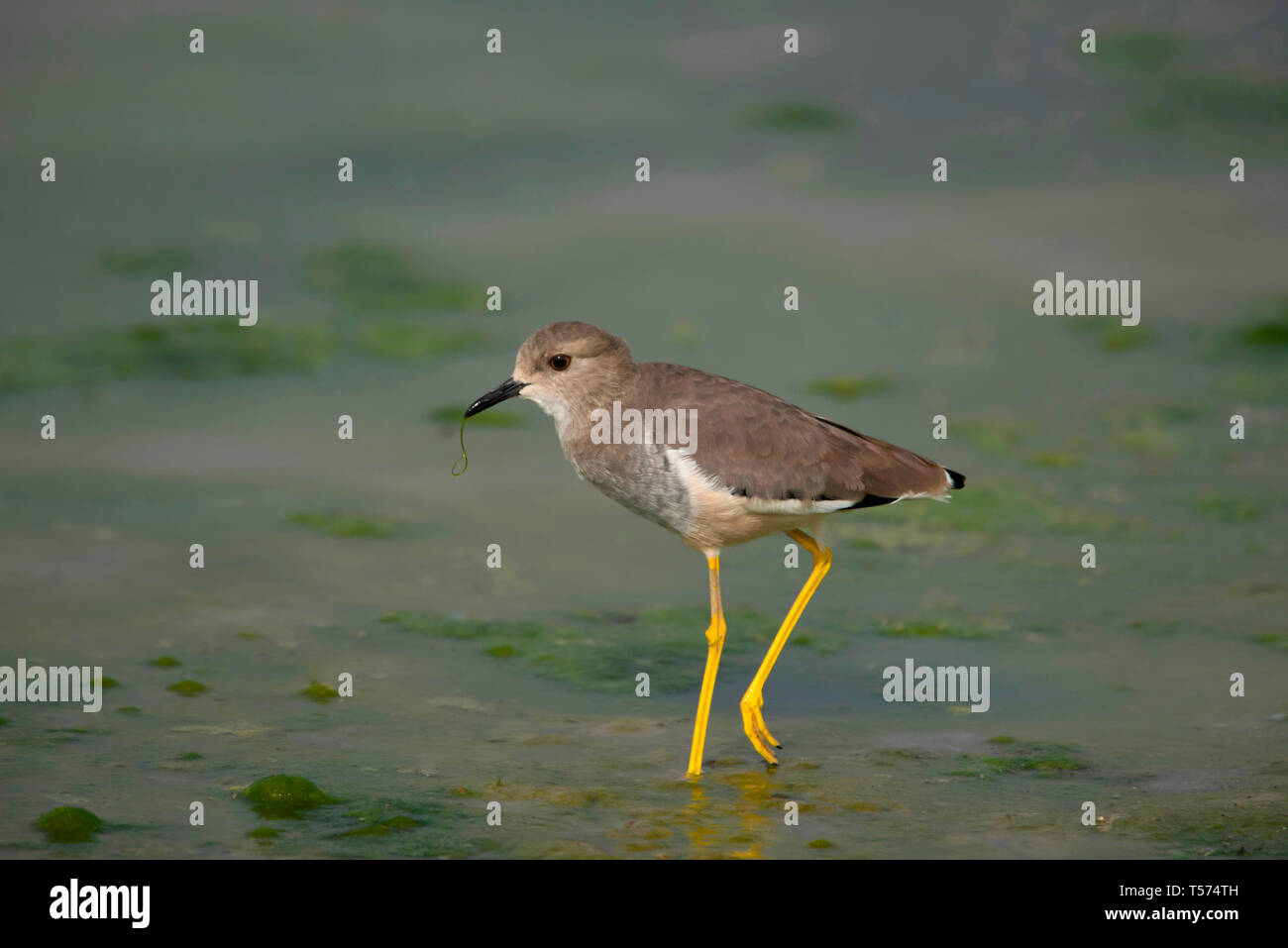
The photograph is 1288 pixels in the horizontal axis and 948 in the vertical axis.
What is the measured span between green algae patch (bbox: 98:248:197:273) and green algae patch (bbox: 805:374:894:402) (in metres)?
5.71

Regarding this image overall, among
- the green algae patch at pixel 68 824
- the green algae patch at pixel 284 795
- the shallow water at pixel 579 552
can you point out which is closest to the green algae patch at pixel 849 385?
the shallow water at pixel 579 552

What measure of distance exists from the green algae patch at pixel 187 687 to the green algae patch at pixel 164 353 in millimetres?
5401

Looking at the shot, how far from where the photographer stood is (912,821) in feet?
22.6

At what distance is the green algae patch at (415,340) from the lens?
13508mm

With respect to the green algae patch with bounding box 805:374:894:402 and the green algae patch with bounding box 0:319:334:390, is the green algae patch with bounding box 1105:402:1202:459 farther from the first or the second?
the green algae patch with bounding box 0:319:334:390

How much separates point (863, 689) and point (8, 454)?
643 cm

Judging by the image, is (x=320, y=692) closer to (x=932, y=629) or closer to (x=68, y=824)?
(x=68, y=824)

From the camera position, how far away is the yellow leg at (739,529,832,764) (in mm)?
7625

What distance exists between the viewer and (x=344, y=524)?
10711 millimetres

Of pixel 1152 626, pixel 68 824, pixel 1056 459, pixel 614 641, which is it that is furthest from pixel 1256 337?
pixel 68 824

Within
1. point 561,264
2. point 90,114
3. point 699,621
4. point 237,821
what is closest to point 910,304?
point 561,264

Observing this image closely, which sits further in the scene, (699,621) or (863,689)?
(699,621)

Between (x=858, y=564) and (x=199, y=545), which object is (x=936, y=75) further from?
(x=199, y=545)

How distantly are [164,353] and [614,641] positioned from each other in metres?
6.07
